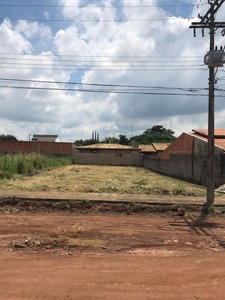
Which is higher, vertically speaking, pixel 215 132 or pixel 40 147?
pixel 215 132

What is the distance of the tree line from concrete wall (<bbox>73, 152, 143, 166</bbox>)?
33.5 metres

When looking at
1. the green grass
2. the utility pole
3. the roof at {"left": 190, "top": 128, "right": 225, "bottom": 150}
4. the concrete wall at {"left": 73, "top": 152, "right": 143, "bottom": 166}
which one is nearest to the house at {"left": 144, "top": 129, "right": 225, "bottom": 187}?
the roof at {"left": 190, "top": 128, "right": 225, "bottom": 150}

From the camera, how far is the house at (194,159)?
18305 millimetres

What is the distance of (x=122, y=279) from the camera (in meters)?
4.53

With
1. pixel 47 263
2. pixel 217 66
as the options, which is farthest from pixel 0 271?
pixel 217 66

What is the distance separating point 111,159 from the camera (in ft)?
161

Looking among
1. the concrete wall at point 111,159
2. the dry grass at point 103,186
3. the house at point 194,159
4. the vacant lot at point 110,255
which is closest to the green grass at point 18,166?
the dry grass at point 103,186

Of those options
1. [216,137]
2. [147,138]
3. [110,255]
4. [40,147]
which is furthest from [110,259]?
[147,138]

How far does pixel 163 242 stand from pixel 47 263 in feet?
9.10

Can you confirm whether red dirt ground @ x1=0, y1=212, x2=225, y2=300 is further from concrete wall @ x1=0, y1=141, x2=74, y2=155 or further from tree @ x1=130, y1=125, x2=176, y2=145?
tree @ x1=130, y1=125, x2=176, y2=145

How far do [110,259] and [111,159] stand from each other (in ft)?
144

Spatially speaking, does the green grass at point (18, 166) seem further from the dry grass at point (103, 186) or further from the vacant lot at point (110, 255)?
the vacant lot at point (110, 255)

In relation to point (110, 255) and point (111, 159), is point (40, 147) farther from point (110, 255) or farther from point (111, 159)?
point (110, 255)

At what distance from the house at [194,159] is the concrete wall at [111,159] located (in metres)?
14.8
